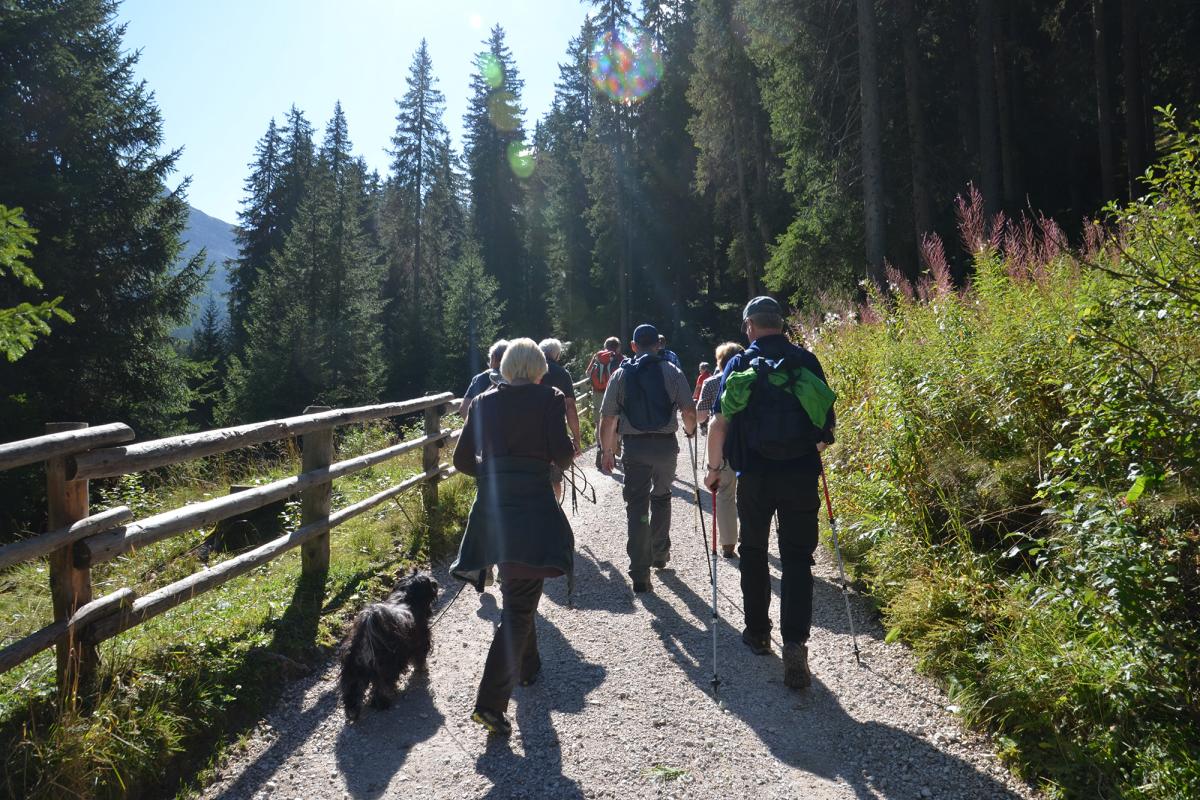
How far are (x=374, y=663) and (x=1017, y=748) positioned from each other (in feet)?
10.9

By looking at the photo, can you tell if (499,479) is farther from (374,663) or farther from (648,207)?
(648,207)

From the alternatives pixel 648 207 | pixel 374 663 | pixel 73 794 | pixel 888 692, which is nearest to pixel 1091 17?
pixel 648 207

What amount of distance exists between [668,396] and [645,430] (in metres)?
0.36

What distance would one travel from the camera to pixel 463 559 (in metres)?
4.02

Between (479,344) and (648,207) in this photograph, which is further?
(648,207)

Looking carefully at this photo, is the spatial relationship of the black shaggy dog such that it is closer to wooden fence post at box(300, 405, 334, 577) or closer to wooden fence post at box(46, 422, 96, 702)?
wooden fence post at box(46, 422, 96, 702)

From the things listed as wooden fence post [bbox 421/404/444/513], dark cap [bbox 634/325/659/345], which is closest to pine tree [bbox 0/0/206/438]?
wooden fence post [bbox 421/404/444/513]

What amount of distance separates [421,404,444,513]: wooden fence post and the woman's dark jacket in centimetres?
427

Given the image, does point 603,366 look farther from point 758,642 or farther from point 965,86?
point 965,86

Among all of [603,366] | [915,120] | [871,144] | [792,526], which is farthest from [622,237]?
[792,526]

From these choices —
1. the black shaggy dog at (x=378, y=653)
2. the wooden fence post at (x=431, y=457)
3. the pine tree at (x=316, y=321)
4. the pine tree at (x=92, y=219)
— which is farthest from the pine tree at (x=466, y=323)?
the black shaggy dog at (x=378, y=653)

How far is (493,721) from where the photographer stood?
379 cm

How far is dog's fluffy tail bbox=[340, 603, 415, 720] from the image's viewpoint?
4020mm

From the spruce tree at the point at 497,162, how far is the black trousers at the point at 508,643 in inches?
1623
